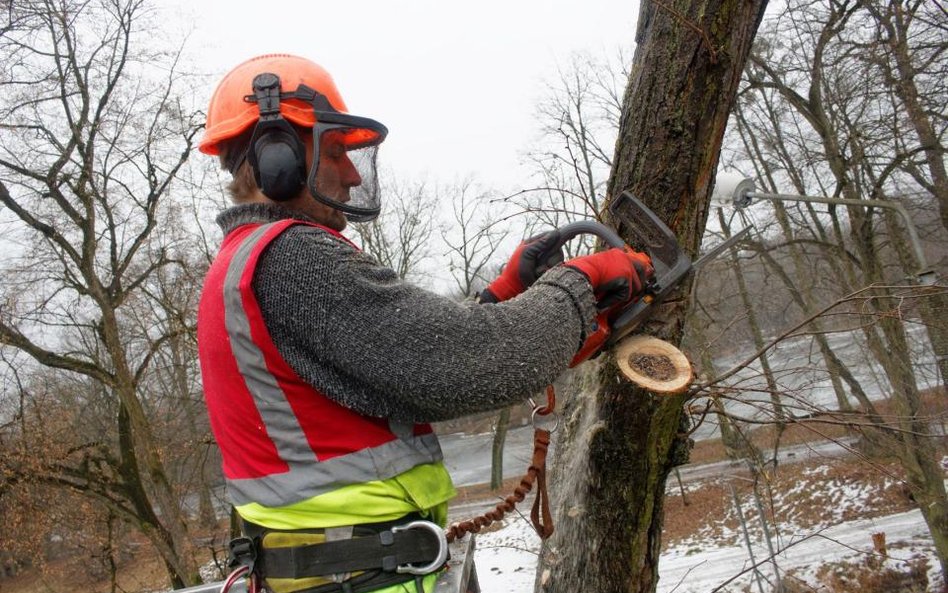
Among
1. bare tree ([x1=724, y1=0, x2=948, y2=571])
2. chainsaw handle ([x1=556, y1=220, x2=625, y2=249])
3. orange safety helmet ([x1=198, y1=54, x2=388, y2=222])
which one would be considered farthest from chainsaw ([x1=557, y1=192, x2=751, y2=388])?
bare tree ([x1=724, y1=0, x2=948, y2=571])

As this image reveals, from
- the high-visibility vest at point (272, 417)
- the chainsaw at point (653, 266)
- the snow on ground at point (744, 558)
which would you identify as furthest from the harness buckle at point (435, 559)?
the snow on ground at point (744, 558)

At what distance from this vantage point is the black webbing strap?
1377 mm

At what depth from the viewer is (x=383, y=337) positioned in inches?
51.4

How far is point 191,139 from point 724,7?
12332 mm

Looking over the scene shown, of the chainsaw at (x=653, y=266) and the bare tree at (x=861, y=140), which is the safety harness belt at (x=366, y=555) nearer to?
the chainsaw at (x=653, y=266)

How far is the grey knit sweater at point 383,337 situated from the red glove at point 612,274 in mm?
358

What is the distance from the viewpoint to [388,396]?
53.7 inches

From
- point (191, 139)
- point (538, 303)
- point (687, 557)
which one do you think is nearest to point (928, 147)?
point (687, 557)

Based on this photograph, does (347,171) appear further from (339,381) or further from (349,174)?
(339,381)

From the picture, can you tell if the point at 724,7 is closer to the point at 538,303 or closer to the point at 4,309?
the point at 538,303

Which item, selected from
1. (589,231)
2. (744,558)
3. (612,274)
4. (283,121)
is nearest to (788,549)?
(744,558)

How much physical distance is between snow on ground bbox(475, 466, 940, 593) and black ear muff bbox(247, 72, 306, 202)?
10.1 metres

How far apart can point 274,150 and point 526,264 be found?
0.90 metres

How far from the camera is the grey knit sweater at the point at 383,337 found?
1312 mm
